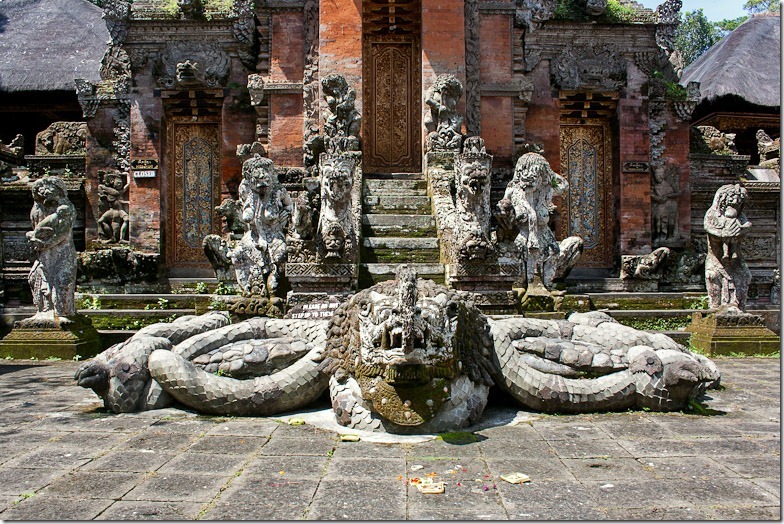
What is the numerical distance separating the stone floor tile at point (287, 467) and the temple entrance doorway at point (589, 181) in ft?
35.6

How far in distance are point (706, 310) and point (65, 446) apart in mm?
8715

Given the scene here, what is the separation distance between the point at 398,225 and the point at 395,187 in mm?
1245

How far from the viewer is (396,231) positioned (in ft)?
29.6

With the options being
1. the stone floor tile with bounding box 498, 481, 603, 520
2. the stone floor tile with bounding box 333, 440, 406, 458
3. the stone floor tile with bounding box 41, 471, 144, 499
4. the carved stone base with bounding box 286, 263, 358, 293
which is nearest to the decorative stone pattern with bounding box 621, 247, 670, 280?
the carved stone base with bounding box 286, 263, 358, 293

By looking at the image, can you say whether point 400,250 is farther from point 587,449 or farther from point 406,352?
point 587,449

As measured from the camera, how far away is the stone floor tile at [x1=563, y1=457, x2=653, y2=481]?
332 cm

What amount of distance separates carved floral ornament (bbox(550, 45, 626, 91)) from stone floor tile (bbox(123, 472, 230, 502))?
1178 cm

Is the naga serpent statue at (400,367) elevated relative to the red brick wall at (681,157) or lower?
lower

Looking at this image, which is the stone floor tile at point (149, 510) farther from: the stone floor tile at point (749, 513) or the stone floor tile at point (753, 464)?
the stone floor tile at point (753, 464)

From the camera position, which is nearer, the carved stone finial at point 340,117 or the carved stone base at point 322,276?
the carved stone base at point 322,276


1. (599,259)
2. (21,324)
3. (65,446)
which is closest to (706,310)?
(599,259)

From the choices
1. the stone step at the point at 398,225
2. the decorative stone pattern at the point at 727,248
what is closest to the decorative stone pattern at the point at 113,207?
the stone step at the point at 398,225

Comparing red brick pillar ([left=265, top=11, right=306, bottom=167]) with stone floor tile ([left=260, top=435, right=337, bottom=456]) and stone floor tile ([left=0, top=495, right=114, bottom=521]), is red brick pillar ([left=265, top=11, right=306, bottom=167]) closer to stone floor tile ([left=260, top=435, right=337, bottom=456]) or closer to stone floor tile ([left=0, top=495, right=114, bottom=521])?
stone floor tile ([left=260, top=435, right=337, bottom=456])

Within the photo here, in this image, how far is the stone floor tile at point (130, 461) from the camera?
3.49m
